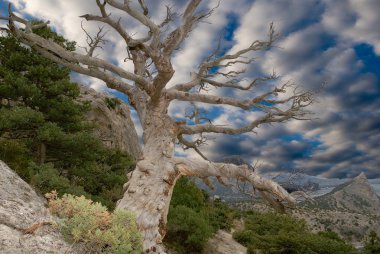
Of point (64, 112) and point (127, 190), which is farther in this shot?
point (64, 112)

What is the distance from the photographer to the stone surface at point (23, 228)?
4.80m

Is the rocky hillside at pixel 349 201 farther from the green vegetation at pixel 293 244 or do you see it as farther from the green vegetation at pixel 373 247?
the green vegetation at pixel 293 244

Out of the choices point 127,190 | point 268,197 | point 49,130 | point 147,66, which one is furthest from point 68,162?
point 268,197

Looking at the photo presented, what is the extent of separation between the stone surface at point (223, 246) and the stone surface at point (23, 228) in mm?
18871

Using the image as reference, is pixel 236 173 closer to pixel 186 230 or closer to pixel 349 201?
pixel 186 230

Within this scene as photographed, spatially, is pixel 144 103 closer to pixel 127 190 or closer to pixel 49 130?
pixel 127 190

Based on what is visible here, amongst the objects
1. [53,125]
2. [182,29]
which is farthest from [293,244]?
[182,29]

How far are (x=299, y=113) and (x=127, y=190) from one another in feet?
22.2

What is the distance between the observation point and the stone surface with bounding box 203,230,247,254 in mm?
24281

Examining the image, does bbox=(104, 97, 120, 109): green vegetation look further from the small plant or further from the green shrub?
the small plant

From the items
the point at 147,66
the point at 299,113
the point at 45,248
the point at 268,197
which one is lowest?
the point at 45,248

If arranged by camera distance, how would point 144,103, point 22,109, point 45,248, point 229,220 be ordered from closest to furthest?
point 45,248 → point 144,103 → point 22,109 → point 229,220

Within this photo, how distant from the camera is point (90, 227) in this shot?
214 inches

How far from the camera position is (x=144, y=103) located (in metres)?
11.1
